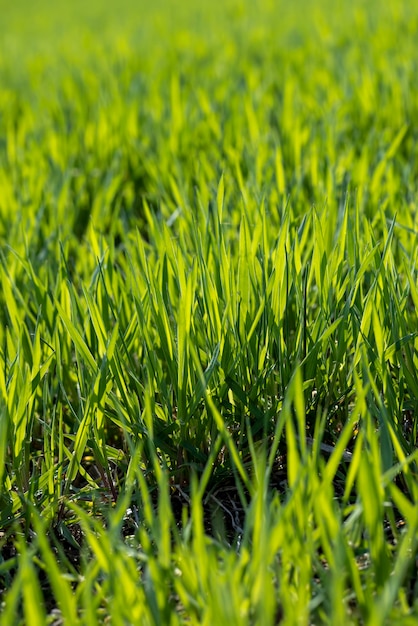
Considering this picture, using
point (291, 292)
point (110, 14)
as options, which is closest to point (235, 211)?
point (291, 292)

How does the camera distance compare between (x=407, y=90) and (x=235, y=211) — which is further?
(x=407, y=90)

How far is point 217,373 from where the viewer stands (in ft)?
3.94

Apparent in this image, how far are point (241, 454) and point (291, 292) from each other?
1.07ft

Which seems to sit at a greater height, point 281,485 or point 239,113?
point 239,113

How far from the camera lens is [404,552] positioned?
2.60 ft

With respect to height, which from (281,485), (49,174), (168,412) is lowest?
(281,485)

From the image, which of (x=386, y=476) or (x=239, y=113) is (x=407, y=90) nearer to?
(x=239, y=113)

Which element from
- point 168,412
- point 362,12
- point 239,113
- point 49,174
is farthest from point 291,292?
point 362,12

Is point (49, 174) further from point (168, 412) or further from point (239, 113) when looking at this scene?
point (168, 412)

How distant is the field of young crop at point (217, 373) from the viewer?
2.64 ft

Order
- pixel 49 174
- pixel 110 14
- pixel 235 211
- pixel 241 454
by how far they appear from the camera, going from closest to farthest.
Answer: pixel 241 454 → pixel 235 211 → pixel 49 174 → pixel 110 14

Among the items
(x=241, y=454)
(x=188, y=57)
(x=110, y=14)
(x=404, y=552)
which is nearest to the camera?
(x=404, y=552)

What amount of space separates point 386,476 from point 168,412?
46cm

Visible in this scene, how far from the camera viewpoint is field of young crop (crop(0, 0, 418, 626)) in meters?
0.80
